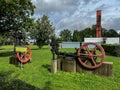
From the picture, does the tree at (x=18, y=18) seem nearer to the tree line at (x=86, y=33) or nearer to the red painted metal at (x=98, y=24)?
the red painted metal at (x=98, y=24)

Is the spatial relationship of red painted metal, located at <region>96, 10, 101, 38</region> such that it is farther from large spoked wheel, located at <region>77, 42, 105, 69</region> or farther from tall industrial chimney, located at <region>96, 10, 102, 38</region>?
large spoked wheel, located at <region>77, 42, 105, 69</region>

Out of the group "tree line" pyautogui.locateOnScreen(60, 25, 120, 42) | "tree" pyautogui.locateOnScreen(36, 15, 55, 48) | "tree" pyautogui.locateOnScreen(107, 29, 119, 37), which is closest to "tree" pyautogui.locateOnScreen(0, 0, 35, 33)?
"tree" pyautogui.locateOnScreen(36, 15, 55, 48)

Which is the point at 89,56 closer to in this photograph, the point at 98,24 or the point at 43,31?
the point at 43,31

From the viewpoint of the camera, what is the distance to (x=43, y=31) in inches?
1522

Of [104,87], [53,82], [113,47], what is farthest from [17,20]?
[104,87]

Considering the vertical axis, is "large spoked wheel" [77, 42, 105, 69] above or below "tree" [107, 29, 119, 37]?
below

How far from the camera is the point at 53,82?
845 cm

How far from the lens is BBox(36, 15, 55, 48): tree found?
37844 millimetres

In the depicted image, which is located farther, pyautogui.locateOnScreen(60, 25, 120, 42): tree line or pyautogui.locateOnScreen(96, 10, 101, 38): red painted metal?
pyautogui.locateOnScreen(60, 25, 120, 42): tree line

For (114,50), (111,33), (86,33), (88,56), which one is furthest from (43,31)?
(111,33)

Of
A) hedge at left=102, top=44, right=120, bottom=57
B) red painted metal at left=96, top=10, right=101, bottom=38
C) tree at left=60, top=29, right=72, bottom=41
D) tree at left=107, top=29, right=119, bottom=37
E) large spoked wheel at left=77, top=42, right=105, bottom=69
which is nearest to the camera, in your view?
large spoked wheel at left=77, top=42, right=105, bottom=69

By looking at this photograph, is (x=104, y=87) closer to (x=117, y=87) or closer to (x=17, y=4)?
(x=117, y=87)

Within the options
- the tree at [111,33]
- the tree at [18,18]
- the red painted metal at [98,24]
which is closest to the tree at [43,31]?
the red painted metal at [98,24]

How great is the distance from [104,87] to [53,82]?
2151 mm
